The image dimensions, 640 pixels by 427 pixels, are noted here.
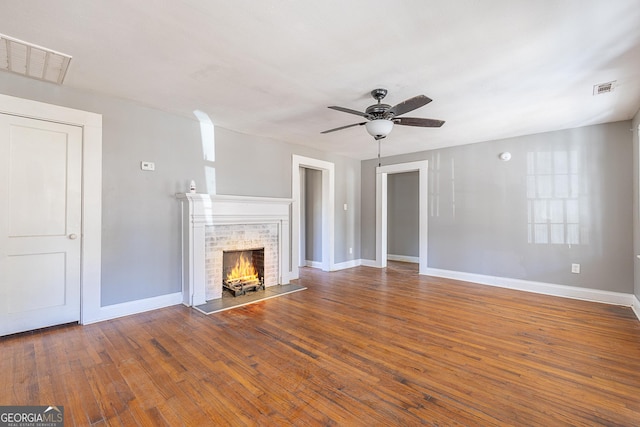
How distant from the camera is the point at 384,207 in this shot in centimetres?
641

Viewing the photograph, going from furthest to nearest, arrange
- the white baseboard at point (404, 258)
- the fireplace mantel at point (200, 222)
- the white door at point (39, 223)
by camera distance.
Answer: the white baseboard at point (404, 258)
the fireplace mantel at point (200, 222)
the white door at point (39, 223)

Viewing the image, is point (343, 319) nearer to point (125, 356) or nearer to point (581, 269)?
point (125, 356)

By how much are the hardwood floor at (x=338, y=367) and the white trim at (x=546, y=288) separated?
0.93 feet

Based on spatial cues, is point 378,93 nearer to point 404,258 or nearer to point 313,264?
point 313,264

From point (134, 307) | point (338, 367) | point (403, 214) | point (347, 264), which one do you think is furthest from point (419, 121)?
point (403, 214)

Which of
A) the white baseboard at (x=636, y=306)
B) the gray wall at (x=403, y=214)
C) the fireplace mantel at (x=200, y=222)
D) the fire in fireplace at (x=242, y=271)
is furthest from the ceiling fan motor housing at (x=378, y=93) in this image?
the gray wall at (x=403, y=214)

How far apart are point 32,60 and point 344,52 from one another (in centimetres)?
255

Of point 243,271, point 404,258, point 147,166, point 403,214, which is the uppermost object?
point 147,166

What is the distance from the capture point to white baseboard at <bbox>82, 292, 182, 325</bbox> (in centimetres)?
323

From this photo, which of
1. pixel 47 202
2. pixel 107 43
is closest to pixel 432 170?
pixel 107 43

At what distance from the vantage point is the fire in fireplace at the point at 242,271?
4.33 m

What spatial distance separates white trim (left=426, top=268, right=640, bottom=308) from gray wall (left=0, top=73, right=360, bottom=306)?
4.09 metres

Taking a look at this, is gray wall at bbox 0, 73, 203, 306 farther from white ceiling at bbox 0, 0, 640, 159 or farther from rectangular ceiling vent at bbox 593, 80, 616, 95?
rectangular ceiling vent at bbox 593, 80, 616, 95

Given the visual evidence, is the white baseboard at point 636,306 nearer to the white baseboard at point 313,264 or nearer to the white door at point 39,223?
the white baseboard at point 313,264
